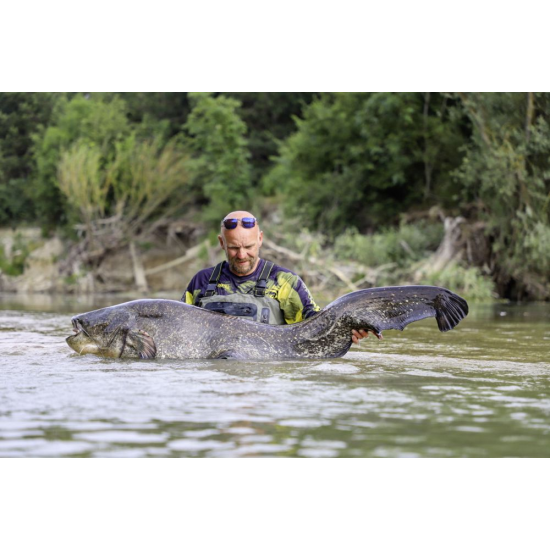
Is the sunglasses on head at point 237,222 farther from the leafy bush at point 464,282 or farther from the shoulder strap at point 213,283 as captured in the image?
the leafy bush at point 464,282

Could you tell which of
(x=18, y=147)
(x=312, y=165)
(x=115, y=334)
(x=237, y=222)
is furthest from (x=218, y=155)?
(x=115, y=334)

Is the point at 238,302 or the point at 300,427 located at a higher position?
the point at 238,302

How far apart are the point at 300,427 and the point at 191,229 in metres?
32.2

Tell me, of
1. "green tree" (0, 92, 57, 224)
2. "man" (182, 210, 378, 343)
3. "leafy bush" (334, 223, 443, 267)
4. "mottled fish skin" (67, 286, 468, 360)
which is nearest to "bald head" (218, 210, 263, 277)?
"man" (182, 210, 378, 343)

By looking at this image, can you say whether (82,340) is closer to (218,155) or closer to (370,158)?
(370,158)

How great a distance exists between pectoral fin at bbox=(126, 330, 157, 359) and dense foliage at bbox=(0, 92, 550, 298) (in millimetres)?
11121

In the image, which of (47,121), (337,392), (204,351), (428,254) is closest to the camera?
(337,392)

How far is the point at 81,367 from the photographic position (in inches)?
300

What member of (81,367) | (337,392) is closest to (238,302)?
(81,367)

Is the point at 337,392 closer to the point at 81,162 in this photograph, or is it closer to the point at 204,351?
the point at 204,351

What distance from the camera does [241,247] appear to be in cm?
819

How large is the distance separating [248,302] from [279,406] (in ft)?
8.57

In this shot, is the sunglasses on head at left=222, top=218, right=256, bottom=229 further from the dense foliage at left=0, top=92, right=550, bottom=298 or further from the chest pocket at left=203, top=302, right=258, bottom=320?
the dense foliage at left=0, top=92, right=550, bottom=298

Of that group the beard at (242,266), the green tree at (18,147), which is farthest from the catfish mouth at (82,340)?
the green tree at (18,147)
